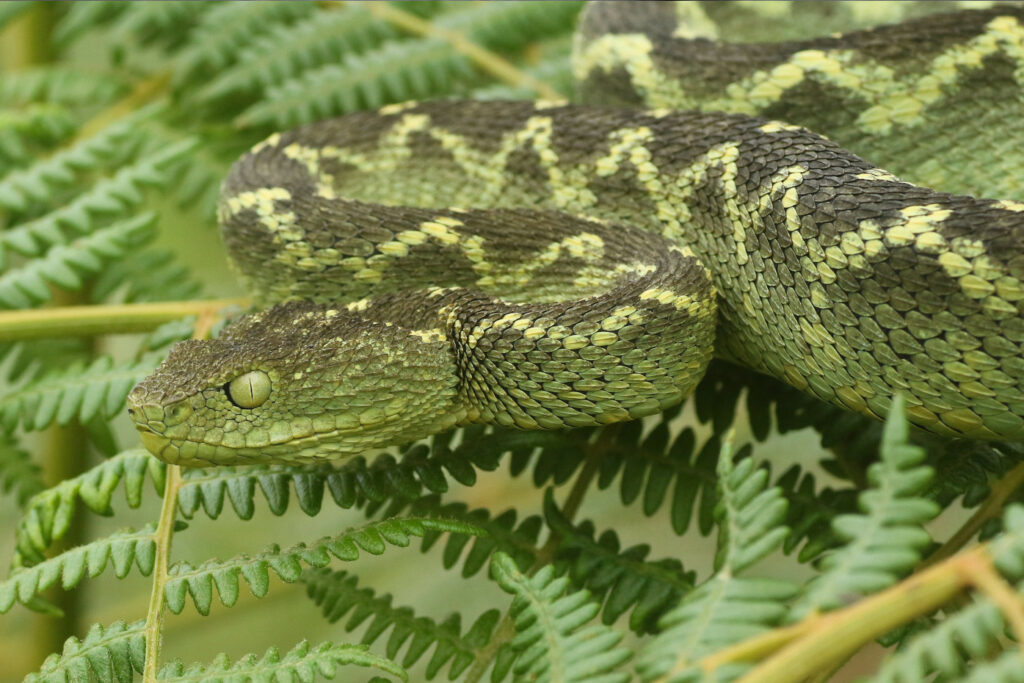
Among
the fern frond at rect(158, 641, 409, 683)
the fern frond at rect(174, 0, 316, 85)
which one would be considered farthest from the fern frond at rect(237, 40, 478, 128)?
the fern frond at rect(158, 641, 409, 683)

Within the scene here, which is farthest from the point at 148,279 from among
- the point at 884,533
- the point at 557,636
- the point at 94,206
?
the point at 884,533

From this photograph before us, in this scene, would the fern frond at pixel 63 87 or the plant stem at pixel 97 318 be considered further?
the fern frond at pixel 63 87

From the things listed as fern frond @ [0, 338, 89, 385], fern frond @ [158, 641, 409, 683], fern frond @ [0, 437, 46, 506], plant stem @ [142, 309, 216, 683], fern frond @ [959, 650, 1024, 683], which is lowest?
fern frond @ [0, 437, 46, 506]

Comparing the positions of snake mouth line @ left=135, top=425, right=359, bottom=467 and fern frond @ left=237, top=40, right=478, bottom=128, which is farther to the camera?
fern frond @ left=237, top=40, right=478, bottom=128

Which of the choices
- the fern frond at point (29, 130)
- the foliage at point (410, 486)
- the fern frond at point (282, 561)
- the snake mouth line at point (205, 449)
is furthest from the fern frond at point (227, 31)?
the fern frond at point (282, 561)

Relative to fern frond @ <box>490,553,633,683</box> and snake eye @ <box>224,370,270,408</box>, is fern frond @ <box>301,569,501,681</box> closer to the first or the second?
fern frond @ <box>490,553,633,683</box>

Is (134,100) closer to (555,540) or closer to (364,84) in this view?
(364,84)

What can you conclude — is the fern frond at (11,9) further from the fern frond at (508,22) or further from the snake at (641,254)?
the fern frond at (508,22)
